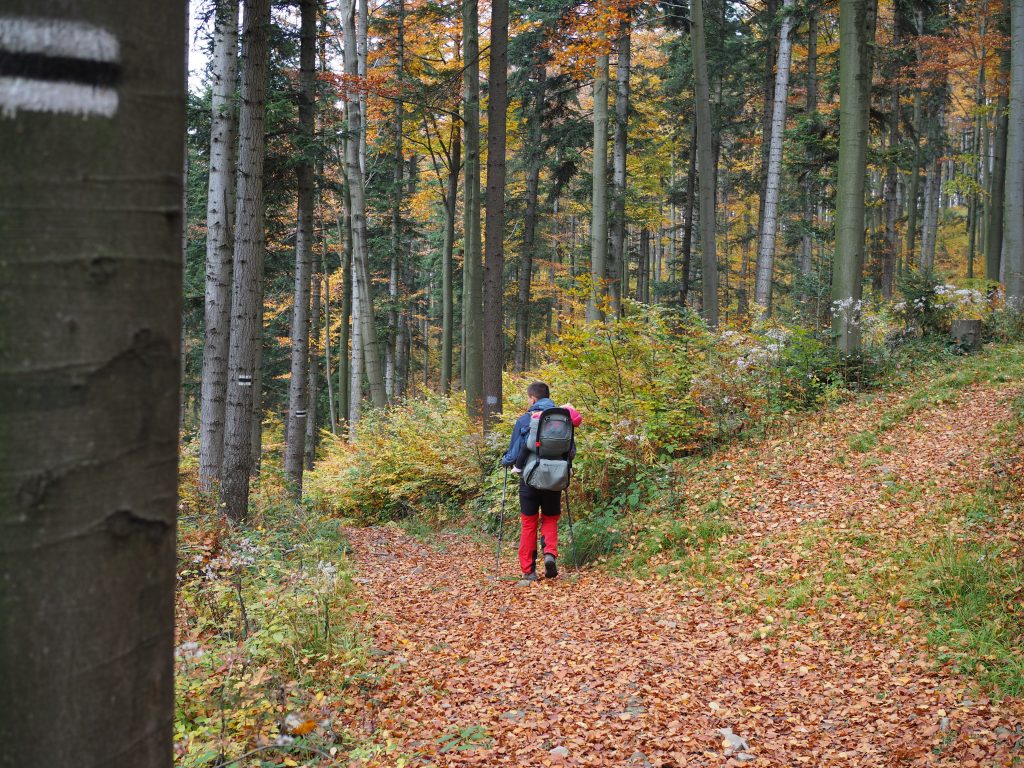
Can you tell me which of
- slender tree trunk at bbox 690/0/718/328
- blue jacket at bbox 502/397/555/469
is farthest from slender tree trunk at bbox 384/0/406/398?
blue jacket at bbox 502/397/555/469

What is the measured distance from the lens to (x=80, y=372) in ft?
3.32

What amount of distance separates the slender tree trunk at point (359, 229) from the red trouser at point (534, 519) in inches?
366

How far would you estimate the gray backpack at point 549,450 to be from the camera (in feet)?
25.2

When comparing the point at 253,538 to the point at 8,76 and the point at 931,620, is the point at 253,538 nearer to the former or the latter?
the point at 931,620

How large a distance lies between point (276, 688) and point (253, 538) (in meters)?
3.14

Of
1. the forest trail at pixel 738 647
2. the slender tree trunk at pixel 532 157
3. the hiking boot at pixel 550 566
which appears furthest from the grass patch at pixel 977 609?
the slender tree trunk at pixel 532 157

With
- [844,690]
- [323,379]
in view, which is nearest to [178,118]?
[844,690]

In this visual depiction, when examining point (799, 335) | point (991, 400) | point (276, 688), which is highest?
point (799, 335)

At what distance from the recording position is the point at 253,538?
726 cm

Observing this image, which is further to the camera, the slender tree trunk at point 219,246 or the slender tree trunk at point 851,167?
the slender tree trunk at point 851,167

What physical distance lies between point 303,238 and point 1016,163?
1521 cm

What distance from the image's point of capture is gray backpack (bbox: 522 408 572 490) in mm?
7668

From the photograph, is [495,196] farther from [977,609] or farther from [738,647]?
[977,609]

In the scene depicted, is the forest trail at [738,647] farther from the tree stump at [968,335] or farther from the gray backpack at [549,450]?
the tree stump at [968,335]
